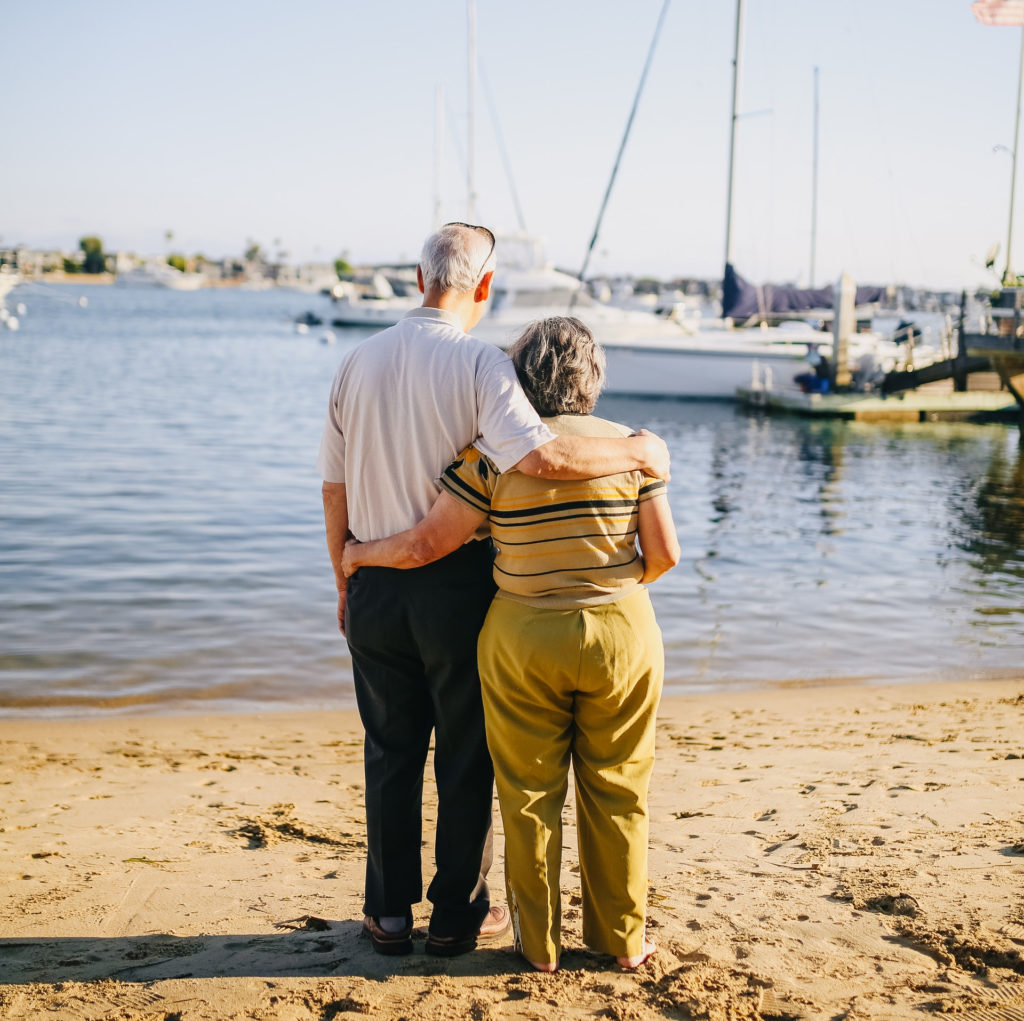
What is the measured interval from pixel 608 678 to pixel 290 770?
2.89 m

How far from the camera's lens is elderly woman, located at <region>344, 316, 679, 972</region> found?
277cm

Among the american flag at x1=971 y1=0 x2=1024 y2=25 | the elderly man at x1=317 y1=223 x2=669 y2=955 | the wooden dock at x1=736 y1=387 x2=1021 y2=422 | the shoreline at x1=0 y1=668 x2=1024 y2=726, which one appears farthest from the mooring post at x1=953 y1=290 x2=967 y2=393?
the elderly man at x1=317 y1=223 x2=669 y2=955

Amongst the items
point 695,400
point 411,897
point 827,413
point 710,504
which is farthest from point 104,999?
point 695,400

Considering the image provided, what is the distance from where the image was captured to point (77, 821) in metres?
4.31

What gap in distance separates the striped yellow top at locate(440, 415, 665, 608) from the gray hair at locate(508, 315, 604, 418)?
0.18 ft

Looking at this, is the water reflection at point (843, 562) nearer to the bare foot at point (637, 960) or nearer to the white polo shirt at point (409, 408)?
the bare foot at point (637, 960)

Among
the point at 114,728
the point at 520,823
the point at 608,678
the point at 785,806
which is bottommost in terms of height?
the point at 114,728

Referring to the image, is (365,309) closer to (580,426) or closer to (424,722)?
(424,722)

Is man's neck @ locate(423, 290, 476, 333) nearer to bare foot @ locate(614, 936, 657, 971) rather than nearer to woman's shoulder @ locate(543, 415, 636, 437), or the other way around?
woman's shoulder @ locate(543, 415, 636, 437)

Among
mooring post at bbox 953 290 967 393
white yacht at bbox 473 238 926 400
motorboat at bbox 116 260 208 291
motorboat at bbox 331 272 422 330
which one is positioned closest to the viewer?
mooring post at bbox 953 290 967 393

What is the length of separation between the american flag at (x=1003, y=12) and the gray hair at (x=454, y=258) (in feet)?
62.2

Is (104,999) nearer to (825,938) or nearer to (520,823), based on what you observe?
(520,823)

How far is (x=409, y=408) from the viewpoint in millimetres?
2906

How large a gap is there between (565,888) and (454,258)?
2102 millimetres
